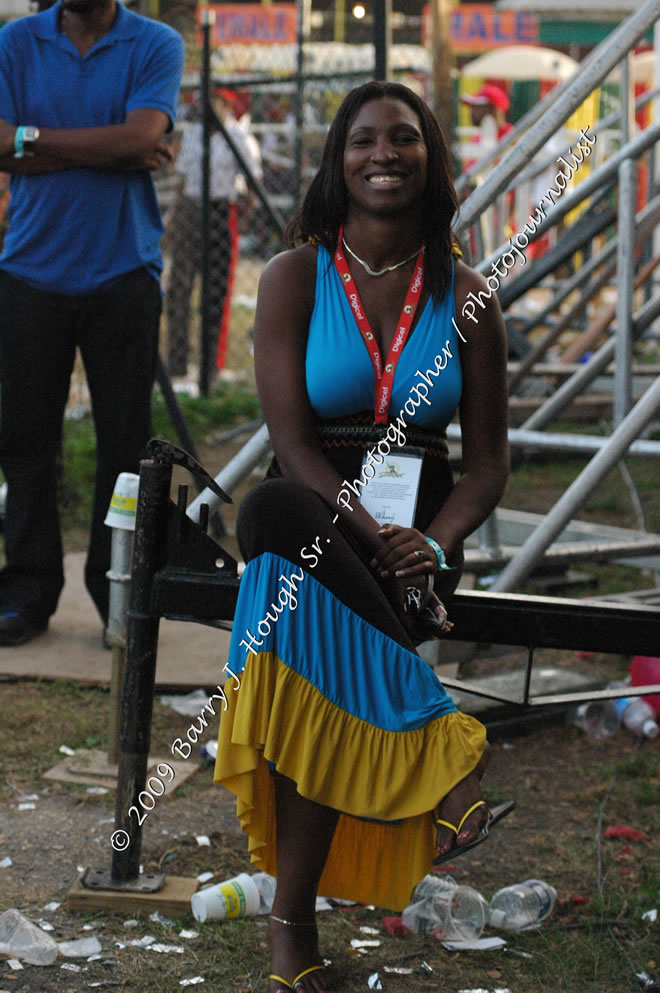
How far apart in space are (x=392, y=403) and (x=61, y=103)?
1987 millimetres

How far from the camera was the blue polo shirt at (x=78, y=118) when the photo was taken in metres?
3.95

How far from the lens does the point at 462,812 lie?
2.16m

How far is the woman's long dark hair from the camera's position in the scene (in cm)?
268

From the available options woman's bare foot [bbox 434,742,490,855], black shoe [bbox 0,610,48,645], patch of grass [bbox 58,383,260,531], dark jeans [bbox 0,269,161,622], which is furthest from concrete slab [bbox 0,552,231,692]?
woman's bare foot [bbox 434,742,490,855]

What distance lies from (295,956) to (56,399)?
2.33 metres

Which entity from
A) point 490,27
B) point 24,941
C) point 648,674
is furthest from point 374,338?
point 490,27

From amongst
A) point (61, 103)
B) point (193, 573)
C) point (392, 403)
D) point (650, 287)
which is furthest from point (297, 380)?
point (650, 287)

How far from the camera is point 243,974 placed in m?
2.45

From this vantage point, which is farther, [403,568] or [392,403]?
[392,403]

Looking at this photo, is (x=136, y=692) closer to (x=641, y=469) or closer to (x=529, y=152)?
(x=529, y=152)

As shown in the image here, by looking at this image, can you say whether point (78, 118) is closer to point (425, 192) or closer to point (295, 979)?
point (425, 192)

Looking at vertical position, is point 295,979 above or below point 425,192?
below

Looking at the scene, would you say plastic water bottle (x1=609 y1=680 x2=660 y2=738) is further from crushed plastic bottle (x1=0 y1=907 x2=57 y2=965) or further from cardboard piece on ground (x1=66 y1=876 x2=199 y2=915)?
crushed plastic bottle (x1=0 y1=907 x2=57 y2=965)

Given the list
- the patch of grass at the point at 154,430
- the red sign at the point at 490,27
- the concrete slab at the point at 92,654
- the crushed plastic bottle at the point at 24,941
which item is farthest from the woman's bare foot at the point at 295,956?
the red sign at the point at 490,27
